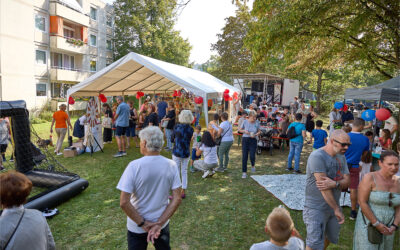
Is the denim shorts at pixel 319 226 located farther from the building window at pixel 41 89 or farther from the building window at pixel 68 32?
the building window at pixel 68 32

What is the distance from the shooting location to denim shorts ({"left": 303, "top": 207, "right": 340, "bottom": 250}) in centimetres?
267

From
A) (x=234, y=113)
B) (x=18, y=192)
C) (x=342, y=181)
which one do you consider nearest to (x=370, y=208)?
(x=342, y=181)

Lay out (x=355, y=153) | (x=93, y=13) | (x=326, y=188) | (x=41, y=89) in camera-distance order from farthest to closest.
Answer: (x=93, y=13) → (x=41, y=89) → (x=355, y=153) → (x=326, y=188)

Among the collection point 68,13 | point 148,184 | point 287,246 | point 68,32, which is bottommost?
point 287,246

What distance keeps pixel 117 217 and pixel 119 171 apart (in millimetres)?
2592

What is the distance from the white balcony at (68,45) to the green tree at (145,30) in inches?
244

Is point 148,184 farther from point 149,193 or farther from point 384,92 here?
point 384,92

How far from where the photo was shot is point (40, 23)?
19.5m

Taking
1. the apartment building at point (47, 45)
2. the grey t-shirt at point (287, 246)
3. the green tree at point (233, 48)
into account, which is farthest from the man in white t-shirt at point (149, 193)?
the green tree at point (233, 48)

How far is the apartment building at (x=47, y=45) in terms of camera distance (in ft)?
53.8

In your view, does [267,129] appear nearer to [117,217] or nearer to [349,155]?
[349,155]

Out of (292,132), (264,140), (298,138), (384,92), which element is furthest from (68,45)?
(384,92)

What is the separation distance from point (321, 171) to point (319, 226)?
641 millimetres

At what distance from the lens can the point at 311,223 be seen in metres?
2.71
